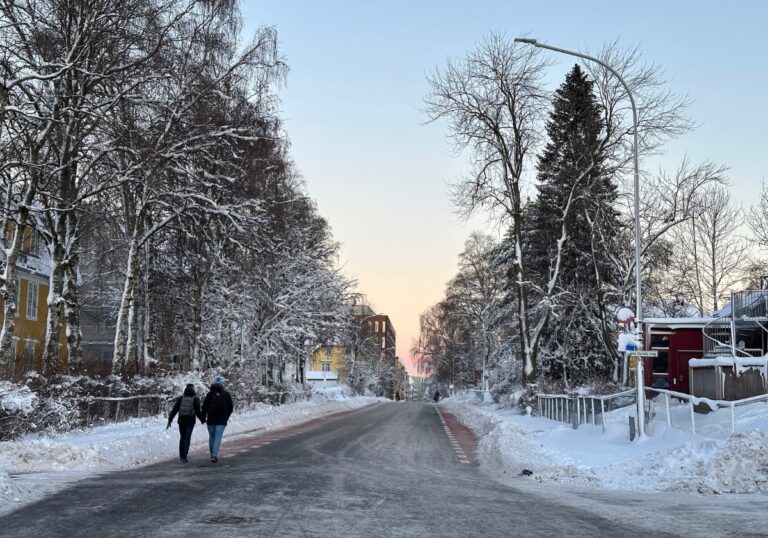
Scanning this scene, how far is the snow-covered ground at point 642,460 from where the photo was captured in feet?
38.2

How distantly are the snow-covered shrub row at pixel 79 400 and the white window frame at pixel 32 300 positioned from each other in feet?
49.0

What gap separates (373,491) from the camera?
11.0 meters

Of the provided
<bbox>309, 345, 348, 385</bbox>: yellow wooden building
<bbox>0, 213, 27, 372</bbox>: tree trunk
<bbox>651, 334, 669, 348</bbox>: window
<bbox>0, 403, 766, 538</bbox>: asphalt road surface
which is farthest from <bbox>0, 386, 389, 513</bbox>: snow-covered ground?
<bbox>309, 345, 348, 385</bbox>: yellow wooden building

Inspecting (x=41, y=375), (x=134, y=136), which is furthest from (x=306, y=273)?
(x=41, y=375)

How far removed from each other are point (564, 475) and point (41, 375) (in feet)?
39.5

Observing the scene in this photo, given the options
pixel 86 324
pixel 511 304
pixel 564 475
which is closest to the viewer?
pixel 564 475

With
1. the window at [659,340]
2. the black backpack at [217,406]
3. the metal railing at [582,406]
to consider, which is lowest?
the metal railing at [582,406]

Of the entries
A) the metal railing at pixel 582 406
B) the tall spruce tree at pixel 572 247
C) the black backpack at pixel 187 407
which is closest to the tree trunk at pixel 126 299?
the black backpack at pixel 187 407

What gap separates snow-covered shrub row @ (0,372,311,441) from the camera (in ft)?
49.7

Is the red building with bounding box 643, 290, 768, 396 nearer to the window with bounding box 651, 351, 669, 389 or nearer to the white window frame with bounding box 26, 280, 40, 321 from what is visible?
the window with bounding box 651, 351, 669, 389

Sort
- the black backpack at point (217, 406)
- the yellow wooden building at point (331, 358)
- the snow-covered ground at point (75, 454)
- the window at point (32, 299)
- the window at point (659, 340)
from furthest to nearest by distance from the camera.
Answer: the yellow wooden building at point (331, 358)
the window at point (32, 299)
the window at point (659, 340)
the black backpack at point (217, 406)
the snow-covered ground at point (75, 454)

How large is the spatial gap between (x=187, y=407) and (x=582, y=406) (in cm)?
1217

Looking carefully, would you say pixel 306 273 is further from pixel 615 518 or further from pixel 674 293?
pixel 615 518

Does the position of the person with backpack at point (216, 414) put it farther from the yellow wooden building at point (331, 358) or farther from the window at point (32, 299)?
the yellow wooden building at point (331, 358)
